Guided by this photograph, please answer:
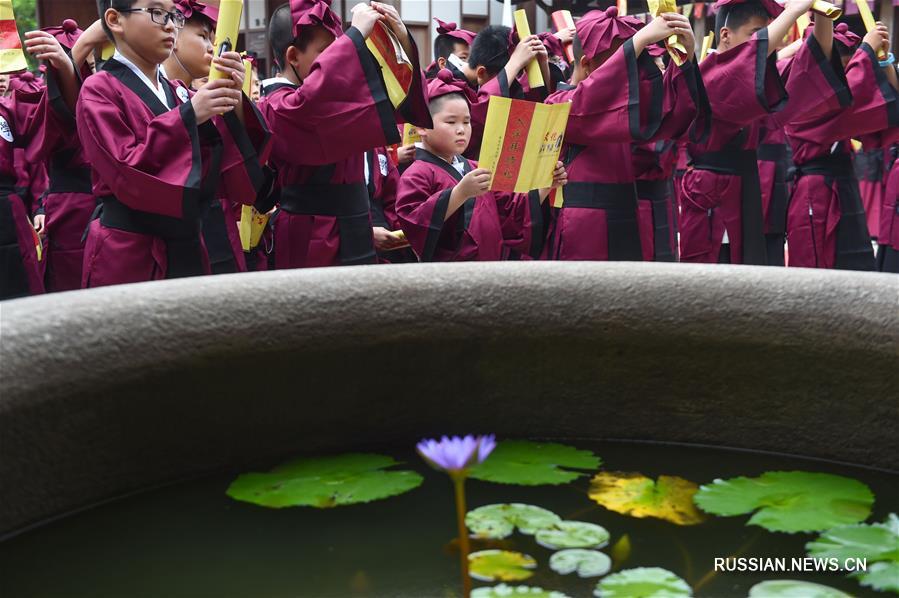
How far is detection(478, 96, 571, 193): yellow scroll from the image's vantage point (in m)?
3.53

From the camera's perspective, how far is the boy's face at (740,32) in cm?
491

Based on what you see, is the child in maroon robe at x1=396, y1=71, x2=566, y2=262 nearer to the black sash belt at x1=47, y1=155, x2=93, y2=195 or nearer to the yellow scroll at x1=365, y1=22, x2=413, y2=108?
the yellow scroll at x1=365, y1=22, x2=413, y2=108

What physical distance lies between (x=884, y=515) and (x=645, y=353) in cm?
44

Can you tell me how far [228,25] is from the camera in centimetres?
261

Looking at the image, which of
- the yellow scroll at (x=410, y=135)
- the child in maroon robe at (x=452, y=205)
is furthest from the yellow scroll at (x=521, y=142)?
the yellow scroll at (x=410, y=135)

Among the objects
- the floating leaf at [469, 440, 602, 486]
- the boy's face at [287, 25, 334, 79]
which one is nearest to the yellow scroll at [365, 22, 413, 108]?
the boy's face at [287, 25, 334, 79]

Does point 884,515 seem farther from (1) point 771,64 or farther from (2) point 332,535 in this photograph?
(1) point 771,64

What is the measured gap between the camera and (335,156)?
3699mm

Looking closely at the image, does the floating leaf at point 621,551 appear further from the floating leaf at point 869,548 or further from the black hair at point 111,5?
the black hair at point 111,5

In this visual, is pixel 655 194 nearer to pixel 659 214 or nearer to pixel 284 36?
pixel 659 214

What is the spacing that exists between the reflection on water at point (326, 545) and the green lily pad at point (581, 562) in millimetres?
16

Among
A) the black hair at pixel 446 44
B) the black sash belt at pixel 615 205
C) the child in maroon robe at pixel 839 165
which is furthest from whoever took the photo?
the black hair at pixel 446 44

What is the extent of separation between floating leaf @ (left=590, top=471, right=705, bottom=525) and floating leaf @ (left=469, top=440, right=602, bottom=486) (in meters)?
0.05

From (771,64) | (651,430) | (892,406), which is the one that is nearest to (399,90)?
(771,64)
